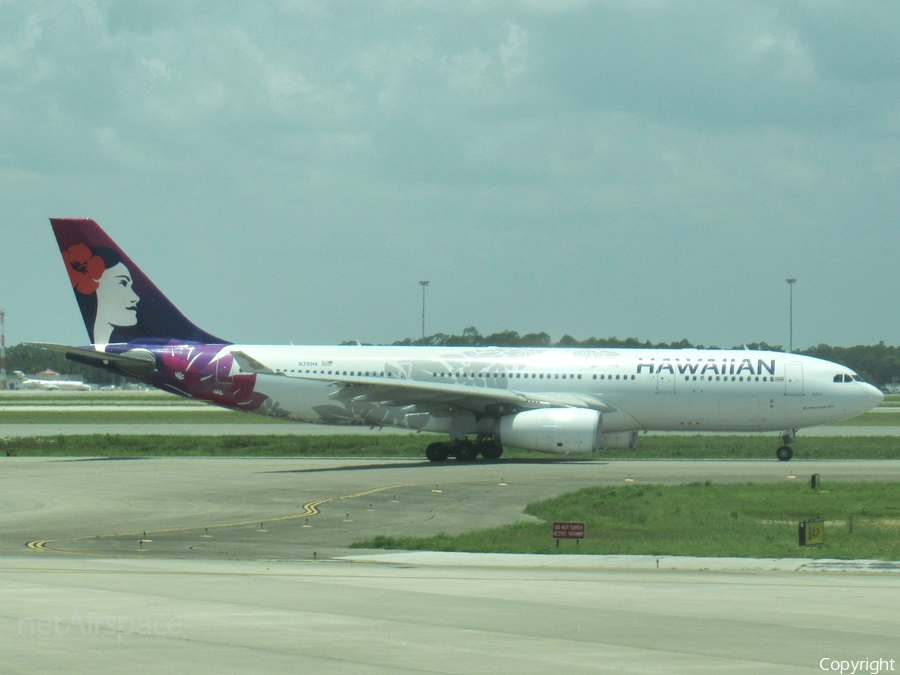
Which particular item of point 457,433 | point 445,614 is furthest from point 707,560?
point 457,433

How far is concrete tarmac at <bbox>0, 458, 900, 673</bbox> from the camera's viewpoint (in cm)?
1019

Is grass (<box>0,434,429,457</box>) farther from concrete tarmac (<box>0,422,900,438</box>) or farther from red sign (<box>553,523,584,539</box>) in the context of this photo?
red sign (<box>553,523,584,539</box>)

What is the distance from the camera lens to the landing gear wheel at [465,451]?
129ft

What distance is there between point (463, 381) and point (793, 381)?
447 inches

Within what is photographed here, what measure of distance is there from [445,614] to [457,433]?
27207 millimetres

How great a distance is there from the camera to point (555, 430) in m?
36.6

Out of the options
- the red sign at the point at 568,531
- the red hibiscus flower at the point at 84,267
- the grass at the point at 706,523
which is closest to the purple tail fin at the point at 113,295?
the red hibiscus flower at the point at 84,267

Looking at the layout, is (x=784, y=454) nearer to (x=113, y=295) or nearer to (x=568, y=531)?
(x=568, y=531)

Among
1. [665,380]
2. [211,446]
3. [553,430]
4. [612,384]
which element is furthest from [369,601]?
[211,446]

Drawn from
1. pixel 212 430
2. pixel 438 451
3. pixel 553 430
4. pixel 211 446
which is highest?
pixel 553 430

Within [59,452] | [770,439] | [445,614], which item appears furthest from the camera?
[770,439]

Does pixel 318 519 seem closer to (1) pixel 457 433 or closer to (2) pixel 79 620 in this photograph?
(2) pixel 79 620

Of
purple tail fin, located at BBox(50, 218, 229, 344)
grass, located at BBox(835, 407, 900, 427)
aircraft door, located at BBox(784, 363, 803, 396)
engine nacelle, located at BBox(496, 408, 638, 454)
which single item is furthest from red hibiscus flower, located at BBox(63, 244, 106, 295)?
grass, located at BBox(835, 407, 900, 427)

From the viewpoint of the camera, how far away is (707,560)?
685 inches
